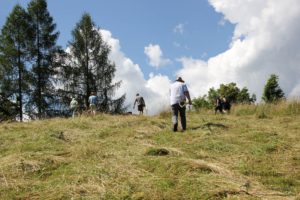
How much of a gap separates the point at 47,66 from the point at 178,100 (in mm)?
24466

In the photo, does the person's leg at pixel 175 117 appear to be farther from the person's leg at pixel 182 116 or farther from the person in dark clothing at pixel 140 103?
the person in dark clothing at pixel 140 103

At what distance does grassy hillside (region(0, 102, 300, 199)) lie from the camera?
244 inches

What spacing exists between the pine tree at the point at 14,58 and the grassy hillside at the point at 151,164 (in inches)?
844

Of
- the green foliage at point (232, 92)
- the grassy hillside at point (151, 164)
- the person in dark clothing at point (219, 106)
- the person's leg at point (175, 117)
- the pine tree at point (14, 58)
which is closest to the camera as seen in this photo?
the grassy hillside at point (151, 164)

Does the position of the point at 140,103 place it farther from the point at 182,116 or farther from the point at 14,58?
the point at 14,58

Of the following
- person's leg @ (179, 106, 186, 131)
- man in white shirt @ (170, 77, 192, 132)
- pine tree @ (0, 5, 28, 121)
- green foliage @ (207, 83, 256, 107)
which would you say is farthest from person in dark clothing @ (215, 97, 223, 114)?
green foliage @ (207, 83, 256, 107)

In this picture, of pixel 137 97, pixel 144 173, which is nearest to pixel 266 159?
pixel 144 173

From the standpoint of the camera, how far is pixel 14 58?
3341 centimetres

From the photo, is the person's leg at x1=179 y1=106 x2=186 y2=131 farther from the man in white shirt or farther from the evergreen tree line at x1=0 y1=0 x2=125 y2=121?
the evergreen tree line at x1=0 y1=0 x2=125 y2=121

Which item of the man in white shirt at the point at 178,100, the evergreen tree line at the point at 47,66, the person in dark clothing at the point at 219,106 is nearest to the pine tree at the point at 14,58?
the evergreen tree line at the point at 47,66

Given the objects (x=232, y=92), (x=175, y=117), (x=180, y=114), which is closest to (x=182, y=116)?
(x=180, y=114)

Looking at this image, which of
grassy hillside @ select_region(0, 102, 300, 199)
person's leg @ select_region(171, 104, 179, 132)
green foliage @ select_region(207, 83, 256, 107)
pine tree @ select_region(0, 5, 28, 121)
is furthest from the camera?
green foliage @ select_region(207, 83, 256, 107)

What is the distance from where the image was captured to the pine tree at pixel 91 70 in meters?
35.8

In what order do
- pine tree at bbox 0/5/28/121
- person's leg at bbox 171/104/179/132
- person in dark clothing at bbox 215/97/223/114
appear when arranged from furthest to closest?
pine tree at bbox 0/5/28/121, person in dark clothing at bbox 215/97/223/114, person's leg at bbox 171/104/179/132
